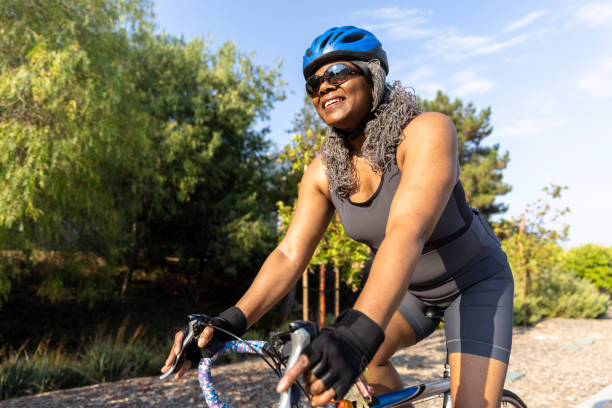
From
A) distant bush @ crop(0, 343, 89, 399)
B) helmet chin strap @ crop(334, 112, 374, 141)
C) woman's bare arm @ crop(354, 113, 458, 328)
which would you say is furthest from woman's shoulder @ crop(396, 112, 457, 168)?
distant bush @ crop(0, 343, 89, 399)

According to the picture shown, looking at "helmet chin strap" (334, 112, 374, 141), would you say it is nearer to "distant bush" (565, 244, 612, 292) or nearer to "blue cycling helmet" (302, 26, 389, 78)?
"blue cycling helmet" (302, 26, 389, 78)

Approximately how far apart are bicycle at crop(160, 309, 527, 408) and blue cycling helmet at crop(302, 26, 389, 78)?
1031 millimetres

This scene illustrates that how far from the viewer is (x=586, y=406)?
3.67 m

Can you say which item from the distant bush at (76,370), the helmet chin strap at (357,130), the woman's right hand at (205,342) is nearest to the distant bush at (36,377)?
the distant bush at (76,370)

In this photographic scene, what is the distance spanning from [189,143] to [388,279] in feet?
44.0

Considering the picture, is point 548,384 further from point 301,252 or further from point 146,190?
point 146,190

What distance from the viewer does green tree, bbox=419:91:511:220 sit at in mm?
22391

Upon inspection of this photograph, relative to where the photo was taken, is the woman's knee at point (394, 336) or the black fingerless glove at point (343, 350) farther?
the woman's knee at point (394, 336)

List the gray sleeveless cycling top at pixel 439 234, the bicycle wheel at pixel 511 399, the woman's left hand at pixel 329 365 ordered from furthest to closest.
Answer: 1. the bicycle wheel at pixel 511 399
2. the gray sleeveless cycling top at pixel 439 234
3. the woman's left hand at pixel 329 365

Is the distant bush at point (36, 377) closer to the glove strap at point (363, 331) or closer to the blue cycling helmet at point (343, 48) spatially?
the blue cycling helmet at point (343, 48)

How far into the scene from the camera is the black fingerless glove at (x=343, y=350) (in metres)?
0.97

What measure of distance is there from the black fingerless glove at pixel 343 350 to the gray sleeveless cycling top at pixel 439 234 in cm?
67

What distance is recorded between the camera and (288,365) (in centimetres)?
102

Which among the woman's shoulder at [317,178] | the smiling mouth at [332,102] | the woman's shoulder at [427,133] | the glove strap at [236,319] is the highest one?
the smiling mouth at [332,102]
